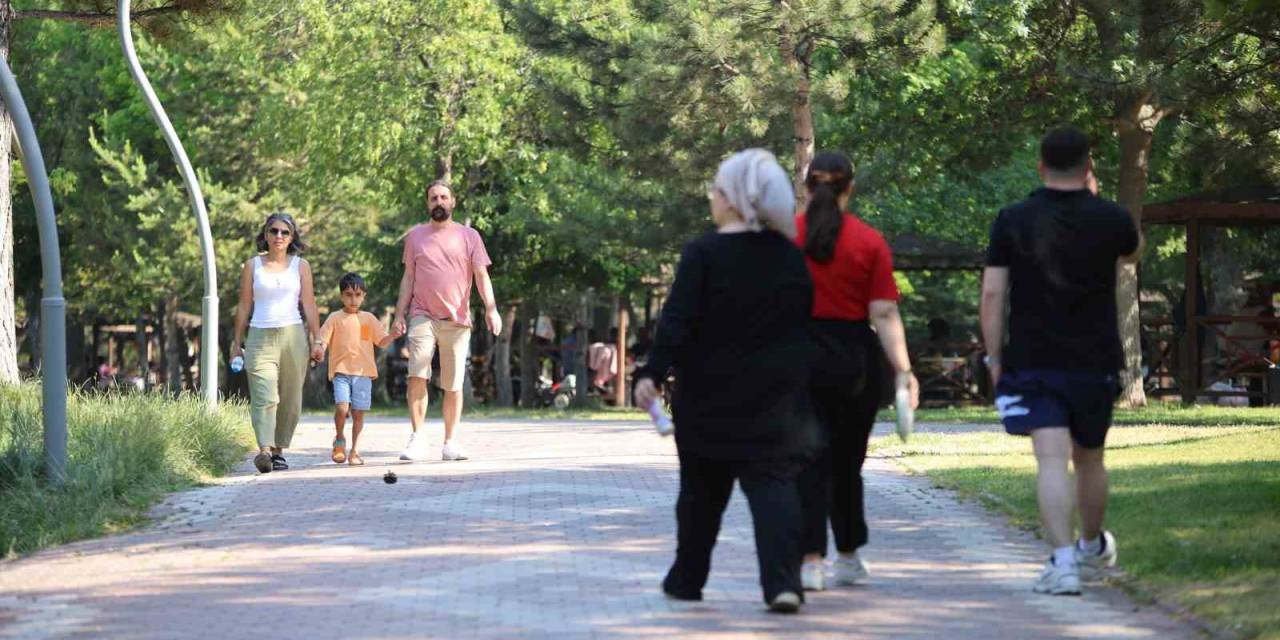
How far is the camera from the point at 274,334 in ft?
44.9

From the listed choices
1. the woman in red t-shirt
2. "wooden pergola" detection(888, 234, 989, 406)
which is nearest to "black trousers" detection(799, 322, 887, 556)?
the woman in red t-shirt

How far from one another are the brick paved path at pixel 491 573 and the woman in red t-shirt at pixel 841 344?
0.30 meters

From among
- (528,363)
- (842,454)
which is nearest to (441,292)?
(842,454)

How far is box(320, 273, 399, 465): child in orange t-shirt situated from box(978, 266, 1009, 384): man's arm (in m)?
7.44

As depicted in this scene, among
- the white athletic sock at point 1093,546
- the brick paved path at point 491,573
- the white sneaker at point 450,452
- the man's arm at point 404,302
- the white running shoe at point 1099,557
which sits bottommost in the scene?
the brick paved path at point 491,573

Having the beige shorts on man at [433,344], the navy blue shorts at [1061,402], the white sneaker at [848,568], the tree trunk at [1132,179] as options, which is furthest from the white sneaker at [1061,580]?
the tree trunk at [1132,179]

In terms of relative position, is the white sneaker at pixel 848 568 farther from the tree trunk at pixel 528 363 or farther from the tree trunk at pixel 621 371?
the tree trunk at pixel 528 363

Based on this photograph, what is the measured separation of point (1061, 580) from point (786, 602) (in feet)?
3.88

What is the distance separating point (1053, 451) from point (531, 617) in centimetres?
207

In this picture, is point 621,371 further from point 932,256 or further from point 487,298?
point 487,298

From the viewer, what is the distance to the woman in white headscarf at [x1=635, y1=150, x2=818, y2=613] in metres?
7.09

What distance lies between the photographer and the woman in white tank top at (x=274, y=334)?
44.7 ft

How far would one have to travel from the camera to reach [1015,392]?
7723mm

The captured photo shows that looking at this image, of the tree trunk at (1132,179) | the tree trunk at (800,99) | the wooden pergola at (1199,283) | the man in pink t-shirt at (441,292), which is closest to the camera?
the man in pink t-shirt at (441,292)
